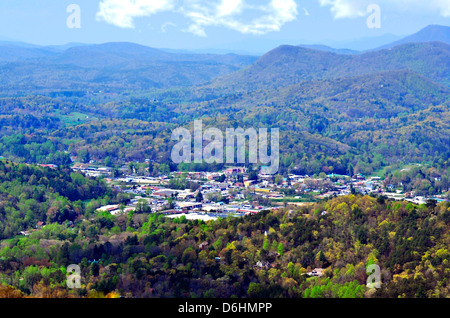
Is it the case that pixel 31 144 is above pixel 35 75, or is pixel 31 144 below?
below

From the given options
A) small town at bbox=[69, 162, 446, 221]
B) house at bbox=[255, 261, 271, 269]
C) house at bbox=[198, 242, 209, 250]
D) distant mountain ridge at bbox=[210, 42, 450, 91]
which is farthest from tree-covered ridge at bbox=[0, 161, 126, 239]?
distant mountain ridge at bbox=[210, 42, 450, 91]

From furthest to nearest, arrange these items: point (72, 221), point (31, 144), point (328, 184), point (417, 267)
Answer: point (31, 144)
point (328, 184)
point (72, 221)
point (417, 267)

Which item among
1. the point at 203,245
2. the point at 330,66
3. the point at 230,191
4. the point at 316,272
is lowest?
the point at 316,272

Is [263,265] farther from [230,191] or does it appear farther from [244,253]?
[230,191]

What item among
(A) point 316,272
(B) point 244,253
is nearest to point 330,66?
(B) point 244,253

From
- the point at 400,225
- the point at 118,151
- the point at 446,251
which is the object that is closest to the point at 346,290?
the point at 446,251

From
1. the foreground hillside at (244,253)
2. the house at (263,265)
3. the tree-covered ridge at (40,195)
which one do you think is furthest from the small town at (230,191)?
the house at (263,265)

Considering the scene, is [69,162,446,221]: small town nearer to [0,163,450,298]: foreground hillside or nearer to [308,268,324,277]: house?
[0,163,450,298]: foreground hillside

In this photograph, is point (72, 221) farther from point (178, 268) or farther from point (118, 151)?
point (118, 151)
